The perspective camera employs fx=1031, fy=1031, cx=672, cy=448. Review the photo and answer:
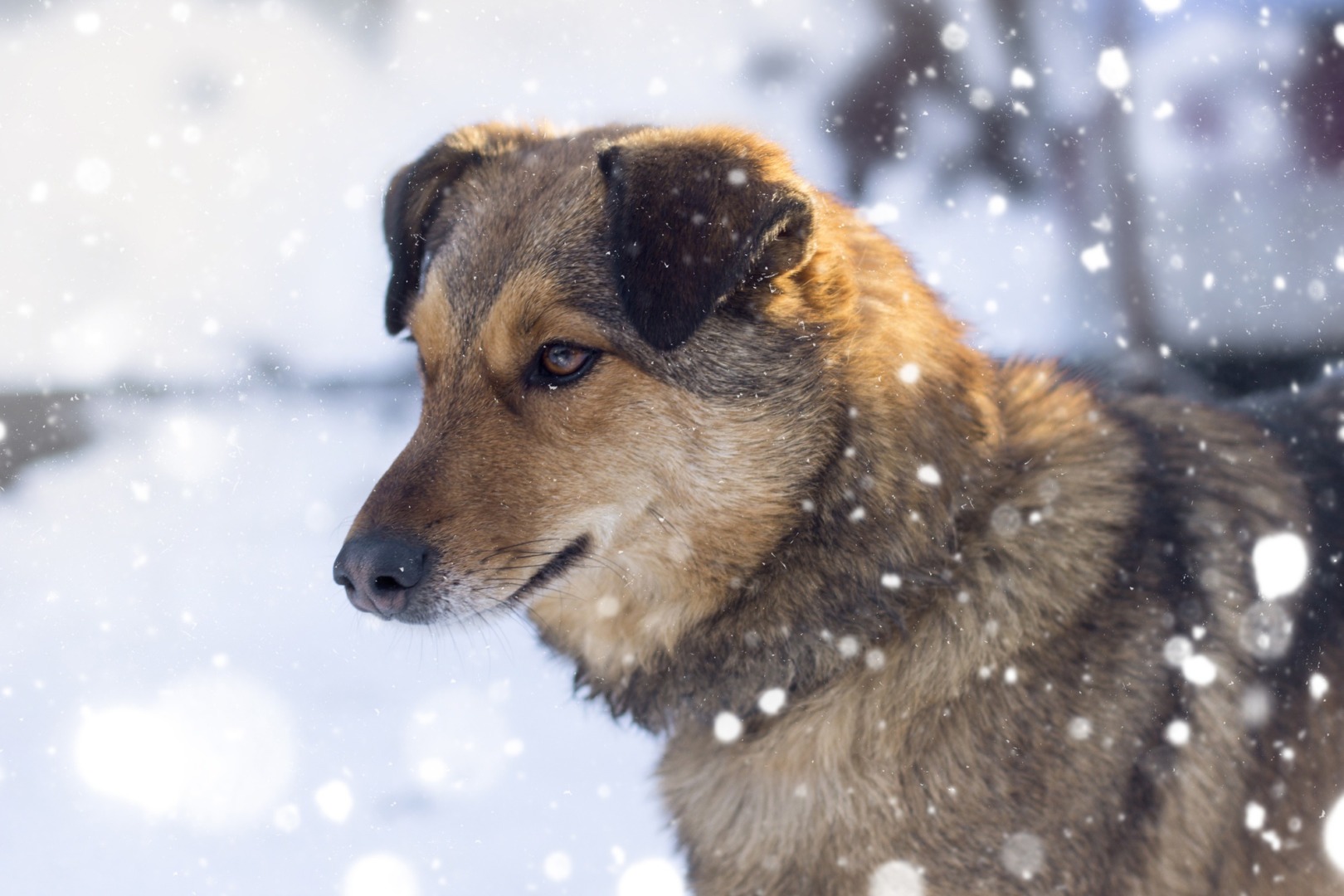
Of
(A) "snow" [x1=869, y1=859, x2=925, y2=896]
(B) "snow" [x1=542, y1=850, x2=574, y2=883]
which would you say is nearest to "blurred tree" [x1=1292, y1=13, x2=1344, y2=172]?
(A) "snow" [x1=869, y1=859, x2=925, y2=896]

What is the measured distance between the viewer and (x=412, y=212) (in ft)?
9.87

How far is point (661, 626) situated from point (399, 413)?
175 inches

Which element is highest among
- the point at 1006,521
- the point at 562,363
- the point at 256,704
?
the point at 562,363

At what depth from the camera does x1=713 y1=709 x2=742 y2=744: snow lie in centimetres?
248

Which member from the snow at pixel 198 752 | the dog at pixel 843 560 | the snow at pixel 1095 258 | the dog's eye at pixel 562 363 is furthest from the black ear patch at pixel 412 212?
the snow at pixel 1095 258

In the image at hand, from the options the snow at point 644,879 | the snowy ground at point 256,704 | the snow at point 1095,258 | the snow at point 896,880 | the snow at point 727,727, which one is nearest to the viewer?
the snow at point 896,880

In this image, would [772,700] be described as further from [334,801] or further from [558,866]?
[334,801]

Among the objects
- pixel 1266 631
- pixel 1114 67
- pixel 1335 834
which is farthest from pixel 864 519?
pixel 1114 67

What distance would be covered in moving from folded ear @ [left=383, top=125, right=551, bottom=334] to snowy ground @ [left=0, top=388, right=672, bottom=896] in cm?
75

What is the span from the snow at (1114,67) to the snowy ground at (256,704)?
4.24 metres

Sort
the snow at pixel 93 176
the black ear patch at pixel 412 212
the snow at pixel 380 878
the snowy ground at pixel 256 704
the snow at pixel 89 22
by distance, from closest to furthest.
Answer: the black ear patch at pixel 412 212, the snow at pixel 380 878, the snowy ground at pixel 256 704, the snow at pixel 89 22, the snow at pixel 93 176

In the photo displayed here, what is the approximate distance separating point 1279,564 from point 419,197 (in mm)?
2468

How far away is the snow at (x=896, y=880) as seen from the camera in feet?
7.33

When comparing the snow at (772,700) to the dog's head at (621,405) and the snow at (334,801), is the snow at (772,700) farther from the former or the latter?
the snow at (334,801)
